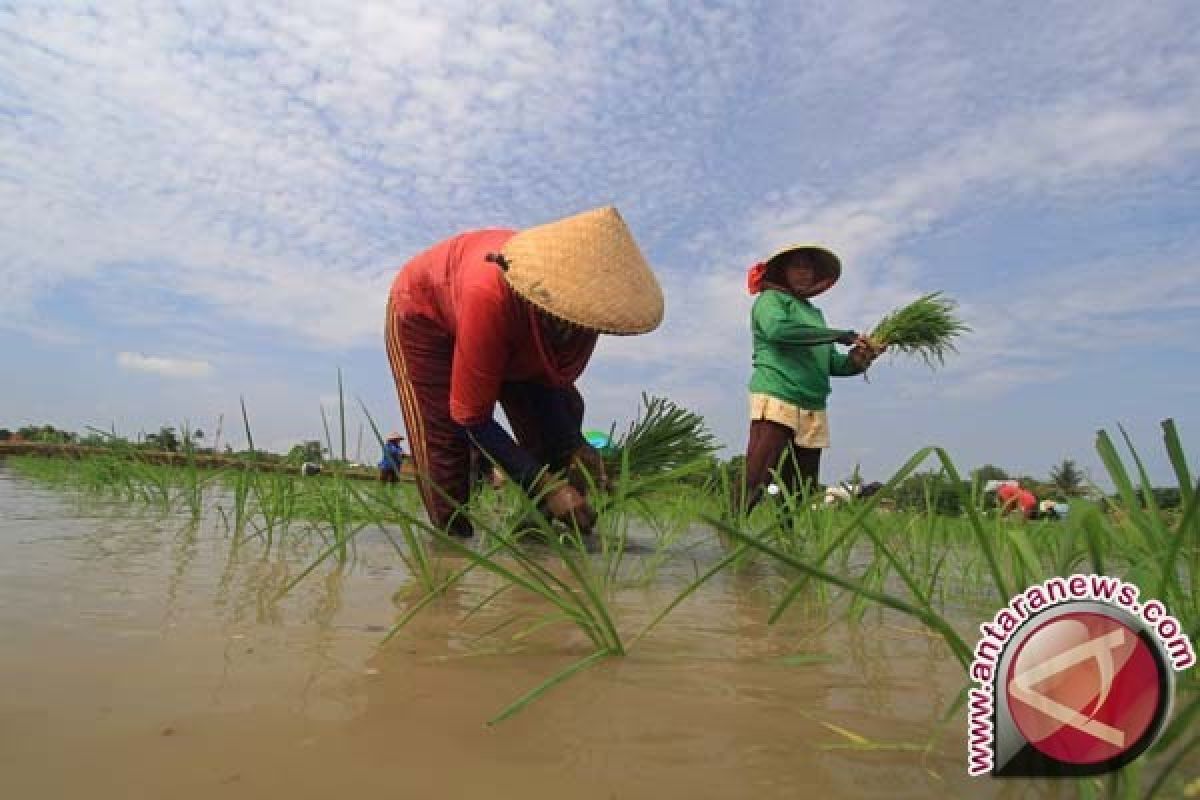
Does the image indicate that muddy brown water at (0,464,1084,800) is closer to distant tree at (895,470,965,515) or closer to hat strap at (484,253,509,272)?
distant tree at (895,470,965,515)

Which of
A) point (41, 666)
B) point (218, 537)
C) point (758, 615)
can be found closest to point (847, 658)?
point (758, 615)

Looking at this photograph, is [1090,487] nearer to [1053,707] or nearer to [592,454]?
[1053,707]

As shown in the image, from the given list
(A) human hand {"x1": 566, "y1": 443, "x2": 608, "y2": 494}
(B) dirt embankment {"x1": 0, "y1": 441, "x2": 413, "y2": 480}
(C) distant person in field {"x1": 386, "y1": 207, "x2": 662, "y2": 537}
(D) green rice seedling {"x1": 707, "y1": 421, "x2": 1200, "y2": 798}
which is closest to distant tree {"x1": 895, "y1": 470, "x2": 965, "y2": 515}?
(D) green rice seedling {"x1": 707, "y1": 421, "x2": 1200, "y2": 798}

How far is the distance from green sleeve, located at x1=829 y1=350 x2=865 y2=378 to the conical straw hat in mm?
1689

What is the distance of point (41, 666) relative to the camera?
0.73m

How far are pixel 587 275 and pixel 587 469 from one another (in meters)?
0.91

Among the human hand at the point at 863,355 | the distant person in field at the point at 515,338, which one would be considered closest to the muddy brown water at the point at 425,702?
the distant person in field at the point at 515,338

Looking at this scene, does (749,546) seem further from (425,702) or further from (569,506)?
(569,506)

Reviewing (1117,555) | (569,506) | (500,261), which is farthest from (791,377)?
(1117,555)

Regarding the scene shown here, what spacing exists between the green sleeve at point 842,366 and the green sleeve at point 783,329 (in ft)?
1.20

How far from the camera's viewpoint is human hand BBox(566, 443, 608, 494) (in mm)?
2521

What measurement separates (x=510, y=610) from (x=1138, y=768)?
89 centimetres

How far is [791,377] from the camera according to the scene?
3.22 meters

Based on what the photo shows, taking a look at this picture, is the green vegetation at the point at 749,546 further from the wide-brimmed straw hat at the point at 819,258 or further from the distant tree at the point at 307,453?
the wide-brimmed straw hat at the point at 819,258
